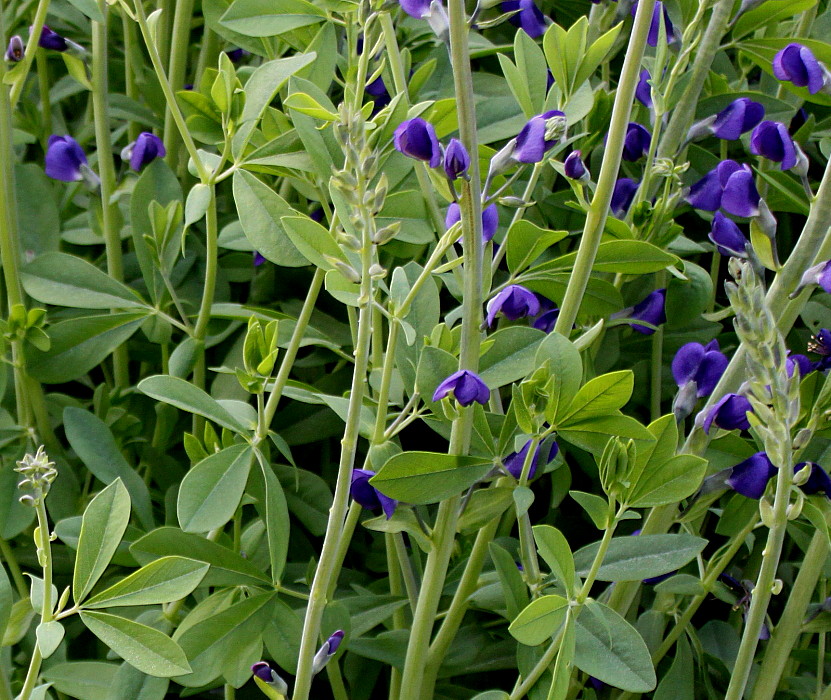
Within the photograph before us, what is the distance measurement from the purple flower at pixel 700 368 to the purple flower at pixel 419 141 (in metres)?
0.24

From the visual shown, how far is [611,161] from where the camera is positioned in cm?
50

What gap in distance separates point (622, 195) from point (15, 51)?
18.8 inches

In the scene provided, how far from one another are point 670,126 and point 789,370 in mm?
231

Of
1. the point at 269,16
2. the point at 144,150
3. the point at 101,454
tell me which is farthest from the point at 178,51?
the point at 101,454

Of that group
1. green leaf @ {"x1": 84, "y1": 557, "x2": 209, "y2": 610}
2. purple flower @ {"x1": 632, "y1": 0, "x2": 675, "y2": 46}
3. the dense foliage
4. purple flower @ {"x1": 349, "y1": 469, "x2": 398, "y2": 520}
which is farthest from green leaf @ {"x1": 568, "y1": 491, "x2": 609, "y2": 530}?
purple flower @ {"x1": 632, "y1": 0, "x2": 675, "y2": 46}

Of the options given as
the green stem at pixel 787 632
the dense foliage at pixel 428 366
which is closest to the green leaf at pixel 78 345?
the dense foliage at pixel 428 366

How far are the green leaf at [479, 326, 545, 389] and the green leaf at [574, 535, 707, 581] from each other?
130mm

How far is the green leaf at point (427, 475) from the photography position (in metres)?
0.51

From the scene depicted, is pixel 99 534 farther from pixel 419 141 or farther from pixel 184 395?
pixel 419 141

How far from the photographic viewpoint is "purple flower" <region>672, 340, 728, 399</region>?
0.62m

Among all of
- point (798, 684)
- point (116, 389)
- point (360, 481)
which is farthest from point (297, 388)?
point (798, 684)

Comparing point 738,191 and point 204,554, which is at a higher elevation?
point 738,191

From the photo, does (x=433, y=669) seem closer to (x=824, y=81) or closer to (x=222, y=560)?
(x=222, y=560)

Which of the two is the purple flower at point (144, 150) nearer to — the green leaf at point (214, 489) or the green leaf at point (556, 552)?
the green leaf at point (214, 489)
